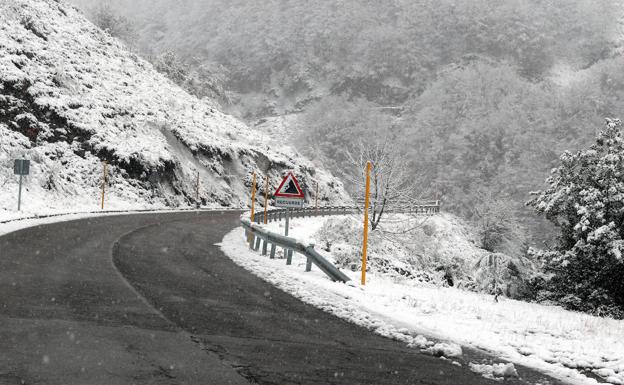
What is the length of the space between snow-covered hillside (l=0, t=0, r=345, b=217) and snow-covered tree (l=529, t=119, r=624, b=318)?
23206 mm

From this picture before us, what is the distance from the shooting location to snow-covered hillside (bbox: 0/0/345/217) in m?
36.2

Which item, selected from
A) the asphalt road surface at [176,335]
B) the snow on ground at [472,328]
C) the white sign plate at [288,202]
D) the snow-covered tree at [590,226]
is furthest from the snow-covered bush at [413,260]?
the asphalt road surface at [176,335]

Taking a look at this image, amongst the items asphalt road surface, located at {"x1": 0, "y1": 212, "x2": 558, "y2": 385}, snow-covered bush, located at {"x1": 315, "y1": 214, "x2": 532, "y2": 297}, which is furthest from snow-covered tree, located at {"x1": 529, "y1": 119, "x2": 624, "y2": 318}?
asphalt road surface, located at {"x1": 0, "y1": 212, "x2": 558, "y2": 385}

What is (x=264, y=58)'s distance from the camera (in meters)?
186

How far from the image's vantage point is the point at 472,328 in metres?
8.20

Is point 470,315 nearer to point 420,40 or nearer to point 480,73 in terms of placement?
point 480,73

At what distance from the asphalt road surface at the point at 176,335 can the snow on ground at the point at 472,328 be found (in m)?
0.36

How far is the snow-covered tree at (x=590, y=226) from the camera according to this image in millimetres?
19500

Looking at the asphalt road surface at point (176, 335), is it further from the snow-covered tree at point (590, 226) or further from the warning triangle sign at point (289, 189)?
the snow-covered tree at point (590, 226)

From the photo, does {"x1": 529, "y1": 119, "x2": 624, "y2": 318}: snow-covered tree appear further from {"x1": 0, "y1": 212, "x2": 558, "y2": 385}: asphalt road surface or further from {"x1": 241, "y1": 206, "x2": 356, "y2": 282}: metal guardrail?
{"x1": 0, "y1": 212, "x2": 558, "y2": 385}: asphalt road surface

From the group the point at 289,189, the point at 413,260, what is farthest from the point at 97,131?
the point at 289,189

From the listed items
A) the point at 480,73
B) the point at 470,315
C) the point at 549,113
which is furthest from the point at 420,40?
the point at 470,315

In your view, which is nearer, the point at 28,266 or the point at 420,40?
the point at 28,266

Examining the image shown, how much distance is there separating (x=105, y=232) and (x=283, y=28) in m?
185
